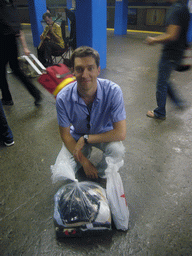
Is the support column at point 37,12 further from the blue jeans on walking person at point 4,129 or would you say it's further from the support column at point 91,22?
the blue jeans on walking person at point 4,129

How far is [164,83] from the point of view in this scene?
2.43 meters

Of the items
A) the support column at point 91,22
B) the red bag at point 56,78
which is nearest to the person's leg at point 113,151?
the red bag at point 56,78

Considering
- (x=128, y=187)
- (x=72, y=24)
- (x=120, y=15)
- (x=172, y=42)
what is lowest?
(x=128, y=187)

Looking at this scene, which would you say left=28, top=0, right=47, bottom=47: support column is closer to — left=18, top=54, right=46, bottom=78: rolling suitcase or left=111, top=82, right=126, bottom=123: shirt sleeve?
left=18, top=54, right=46, bottom=78: rolling suitcase

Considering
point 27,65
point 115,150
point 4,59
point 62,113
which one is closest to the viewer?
point 62,113

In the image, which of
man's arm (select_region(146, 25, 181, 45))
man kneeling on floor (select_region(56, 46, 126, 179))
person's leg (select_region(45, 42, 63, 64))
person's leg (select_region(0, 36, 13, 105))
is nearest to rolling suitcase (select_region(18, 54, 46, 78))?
person's leg (select_region(45, 42, 63, 64))

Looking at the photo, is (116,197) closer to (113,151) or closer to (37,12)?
(113,151)

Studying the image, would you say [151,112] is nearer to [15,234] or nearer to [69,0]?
[15,234]

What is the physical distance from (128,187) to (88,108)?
2.68ft

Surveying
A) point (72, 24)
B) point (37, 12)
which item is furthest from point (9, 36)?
point (37, 12)

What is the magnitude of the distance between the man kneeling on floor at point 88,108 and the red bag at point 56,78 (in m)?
0.46

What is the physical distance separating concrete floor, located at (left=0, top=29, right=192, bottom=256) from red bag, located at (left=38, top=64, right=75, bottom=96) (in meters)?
0.71

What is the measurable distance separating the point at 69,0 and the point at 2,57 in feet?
39.8

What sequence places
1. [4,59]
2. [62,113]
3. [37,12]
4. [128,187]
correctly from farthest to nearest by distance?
[37,12] < [4,59] < [128,187] < [62,113]
